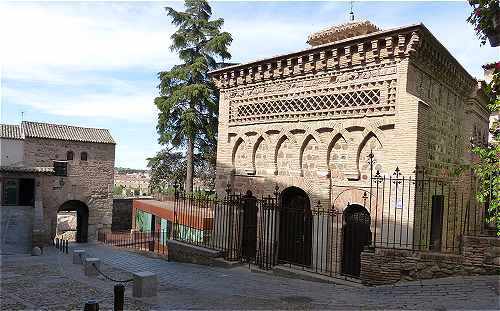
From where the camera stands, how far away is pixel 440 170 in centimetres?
1145

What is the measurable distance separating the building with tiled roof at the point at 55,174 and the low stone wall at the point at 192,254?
12.1 metres

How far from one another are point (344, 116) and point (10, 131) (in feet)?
81.4

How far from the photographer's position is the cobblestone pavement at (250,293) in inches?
289

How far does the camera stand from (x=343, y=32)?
13289mm

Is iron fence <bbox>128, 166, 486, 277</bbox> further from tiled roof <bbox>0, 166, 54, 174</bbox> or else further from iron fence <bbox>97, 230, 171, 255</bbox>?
tiled roof <bbox>0, 166, 54, 174</bbox>

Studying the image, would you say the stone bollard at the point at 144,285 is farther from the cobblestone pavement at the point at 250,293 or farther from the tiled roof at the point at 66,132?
the tiled roof at the point at 66,132

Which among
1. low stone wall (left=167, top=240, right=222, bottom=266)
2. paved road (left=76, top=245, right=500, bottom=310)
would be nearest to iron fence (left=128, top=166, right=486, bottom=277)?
low stone wall (left=167, top=240, right=222, bottom=266)

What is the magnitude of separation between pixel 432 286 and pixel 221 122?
29.0ft

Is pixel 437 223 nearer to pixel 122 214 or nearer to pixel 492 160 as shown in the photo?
pixel 492 160

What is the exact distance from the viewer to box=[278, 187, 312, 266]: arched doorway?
1201cm

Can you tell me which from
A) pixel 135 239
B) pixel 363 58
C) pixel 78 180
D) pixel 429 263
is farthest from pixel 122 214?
pixel 429 263

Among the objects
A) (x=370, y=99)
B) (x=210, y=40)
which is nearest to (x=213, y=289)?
(x=370, y=99)

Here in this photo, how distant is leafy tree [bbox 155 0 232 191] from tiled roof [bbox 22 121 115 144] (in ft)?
22.0

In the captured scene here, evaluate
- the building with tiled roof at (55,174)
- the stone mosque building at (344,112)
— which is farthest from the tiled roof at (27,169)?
the stone mosque building at (344,112)
